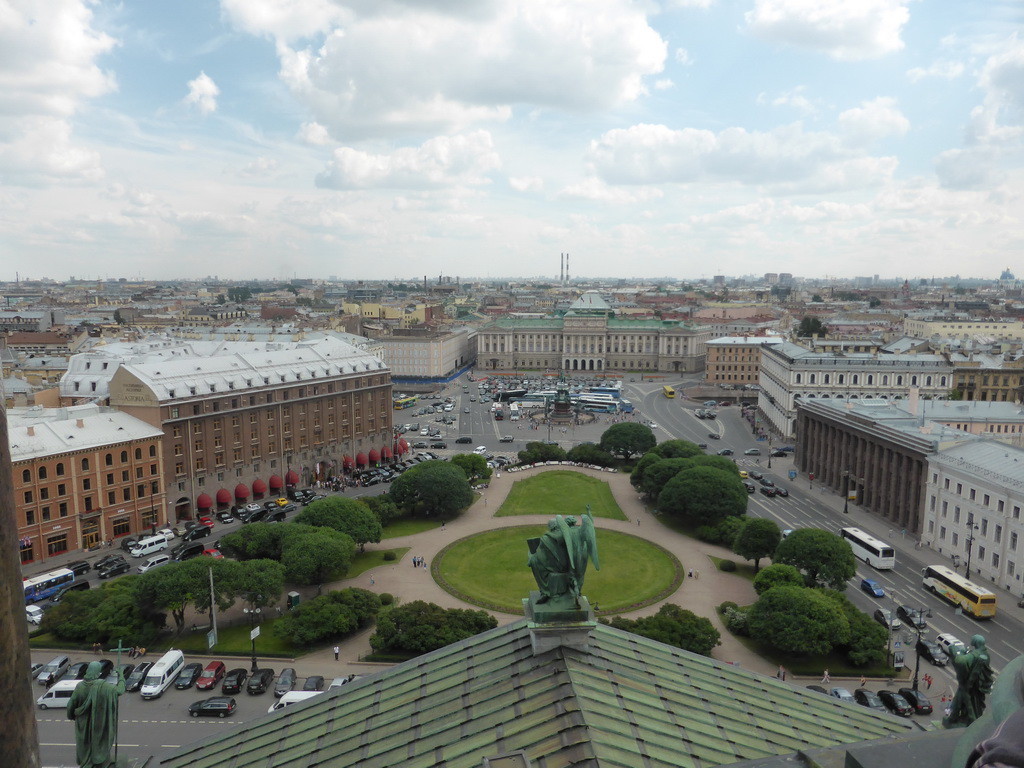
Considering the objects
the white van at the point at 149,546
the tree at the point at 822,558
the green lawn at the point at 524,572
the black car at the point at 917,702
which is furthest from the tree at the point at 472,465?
the black car at the point at 917,702

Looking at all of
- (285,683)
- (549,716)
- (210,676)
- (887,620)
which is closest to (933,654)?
(887,620)

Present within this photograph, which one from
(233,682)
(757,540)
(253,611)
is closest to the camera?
(233,682)

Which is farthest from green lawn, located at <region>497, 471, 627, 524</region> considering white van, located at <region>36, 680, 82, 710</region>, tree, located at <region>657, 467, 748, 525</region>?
white van, located at <region>36, 680, 82, 710</region>

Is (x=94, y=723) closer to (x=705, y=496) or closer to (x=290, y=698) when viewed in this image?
(x=290, y=698)

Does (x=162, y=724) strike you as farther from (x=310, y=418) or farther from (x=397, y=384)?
(x=397, y=384)

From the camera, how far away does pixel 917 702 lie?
40.5 meters

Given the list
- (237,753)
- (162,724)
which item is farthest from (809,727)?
(162,724)

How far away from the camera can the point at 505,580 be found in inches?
2282

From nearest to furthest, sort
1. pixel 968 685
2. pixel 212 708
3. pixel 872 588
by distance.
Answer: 1. pixel 968 685
2. pixel 212 708
3. pixel 872 588

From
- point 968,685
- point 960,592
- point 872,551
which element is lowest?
point 960,592

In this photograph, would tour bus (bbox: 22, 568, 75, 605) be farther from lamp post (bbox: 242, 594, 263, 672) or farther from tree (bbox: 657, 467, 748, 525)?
tree (bbox: 657, 467, 748, 525)

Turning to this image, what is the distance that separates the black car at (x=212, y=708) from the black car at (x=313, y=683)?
4086mm

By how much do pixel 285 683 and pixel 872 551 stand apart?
47.8 metres

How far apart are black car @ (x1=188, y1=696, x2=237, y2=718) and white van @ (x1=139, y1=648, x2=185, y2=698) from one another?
3149 mm
